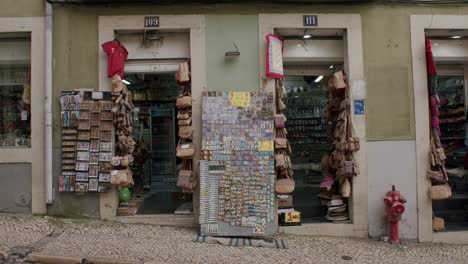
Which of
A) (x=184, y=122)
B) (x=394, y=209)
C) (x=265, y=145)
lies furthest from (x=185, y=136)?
→ (x=394, y=209)

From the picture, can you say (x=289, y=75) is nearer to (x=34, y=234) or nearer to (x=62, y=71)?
(x=62, y=71)

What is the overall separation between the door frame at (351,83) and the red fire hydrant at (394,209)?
0.42 m

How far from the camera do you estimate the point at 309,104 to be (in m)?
9.19

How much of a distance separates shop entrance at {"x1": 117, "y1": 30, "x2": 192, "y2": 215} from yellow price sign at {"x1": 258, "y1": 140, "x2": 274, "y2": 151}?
1.87 meters

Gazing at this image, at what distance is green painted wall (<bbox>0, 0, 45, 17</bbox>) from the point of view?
7105 mm

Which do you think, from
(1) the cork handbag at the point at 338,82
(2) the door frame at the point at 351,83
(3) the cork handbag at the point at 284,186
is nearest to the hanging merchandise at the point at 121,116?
(2) the door frame at the point at 351,83

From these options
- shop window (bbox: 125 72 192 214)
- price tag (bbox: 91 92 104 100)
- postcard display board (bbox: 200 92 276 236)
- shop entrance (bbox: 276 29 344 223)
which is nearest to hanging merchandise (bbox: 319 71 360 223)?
shop entrance (bbox: 276 29 344 223)

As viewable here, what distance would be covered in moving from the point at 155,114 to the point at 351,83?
5.05 m

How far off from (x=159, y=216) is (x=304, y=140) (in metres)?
3.97

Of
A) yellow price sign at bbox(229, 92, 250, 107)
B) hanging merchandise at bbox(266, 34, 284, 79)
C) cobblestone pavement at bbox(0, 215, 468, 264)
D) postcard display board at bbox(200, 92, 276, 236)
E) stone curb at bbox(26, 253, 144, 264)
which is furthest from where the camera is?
hanging merchandise at bbox(266, 34, 284, 79)

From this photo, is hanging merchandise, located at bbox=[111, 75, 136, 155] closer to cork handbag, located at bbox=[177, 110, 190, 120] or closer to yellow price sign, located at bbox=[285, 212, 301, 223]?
cork handbag, located at bbox=[177, 110, 190, 120]

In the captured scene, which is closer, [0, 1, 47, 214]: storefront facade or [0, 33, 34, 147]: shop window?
[0, 1, 47, 214]: storefront facade

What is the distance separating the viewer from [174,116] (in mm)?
9844

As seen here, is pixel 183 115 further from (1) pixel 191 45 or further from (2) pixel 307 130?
(2) pixel 307 130
